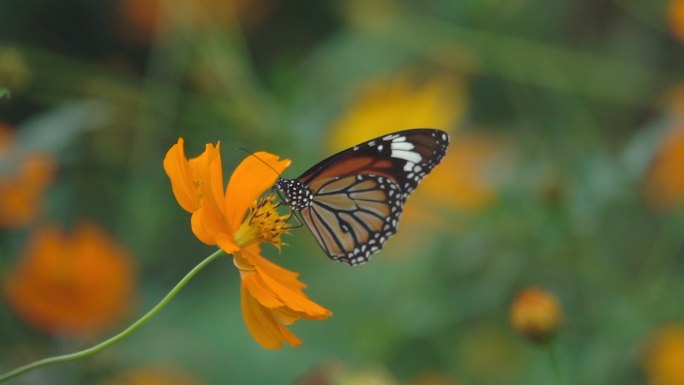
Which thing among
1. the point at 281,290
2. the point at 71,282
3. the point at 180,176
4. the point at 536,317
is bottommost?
the point at 536,317

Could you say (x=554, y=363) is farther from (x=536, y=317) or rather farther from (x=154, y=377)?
(x=154, y=377)

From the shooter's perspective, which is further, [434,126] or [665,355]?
[434,126]

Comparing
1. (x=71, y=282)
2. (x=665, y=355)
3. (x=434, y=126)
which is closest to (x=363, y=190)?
(x=71, y=282)

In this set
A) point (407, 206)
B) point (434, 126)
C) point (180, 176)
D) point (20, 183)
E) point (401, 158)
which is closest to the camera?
point (180, 176)

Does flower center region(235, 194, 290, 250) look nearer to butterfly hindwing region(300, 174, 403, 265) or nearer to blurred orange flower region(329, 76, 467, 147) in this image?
butterfly hindwing region(300, 174, 403, 265)

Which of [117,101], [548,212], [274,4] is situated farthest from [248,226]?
[274,4]

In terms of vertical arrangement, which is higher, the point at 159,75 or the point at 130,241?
the point at 159,75

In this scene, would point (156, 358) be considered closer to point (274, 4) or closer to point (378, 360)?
point (378, 360)

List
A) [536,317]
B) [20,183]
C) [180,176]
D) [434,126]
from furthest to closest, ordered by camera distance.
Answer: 1. [434,126]
2. [20,183]
3. [536,317]
4. [180,176]
